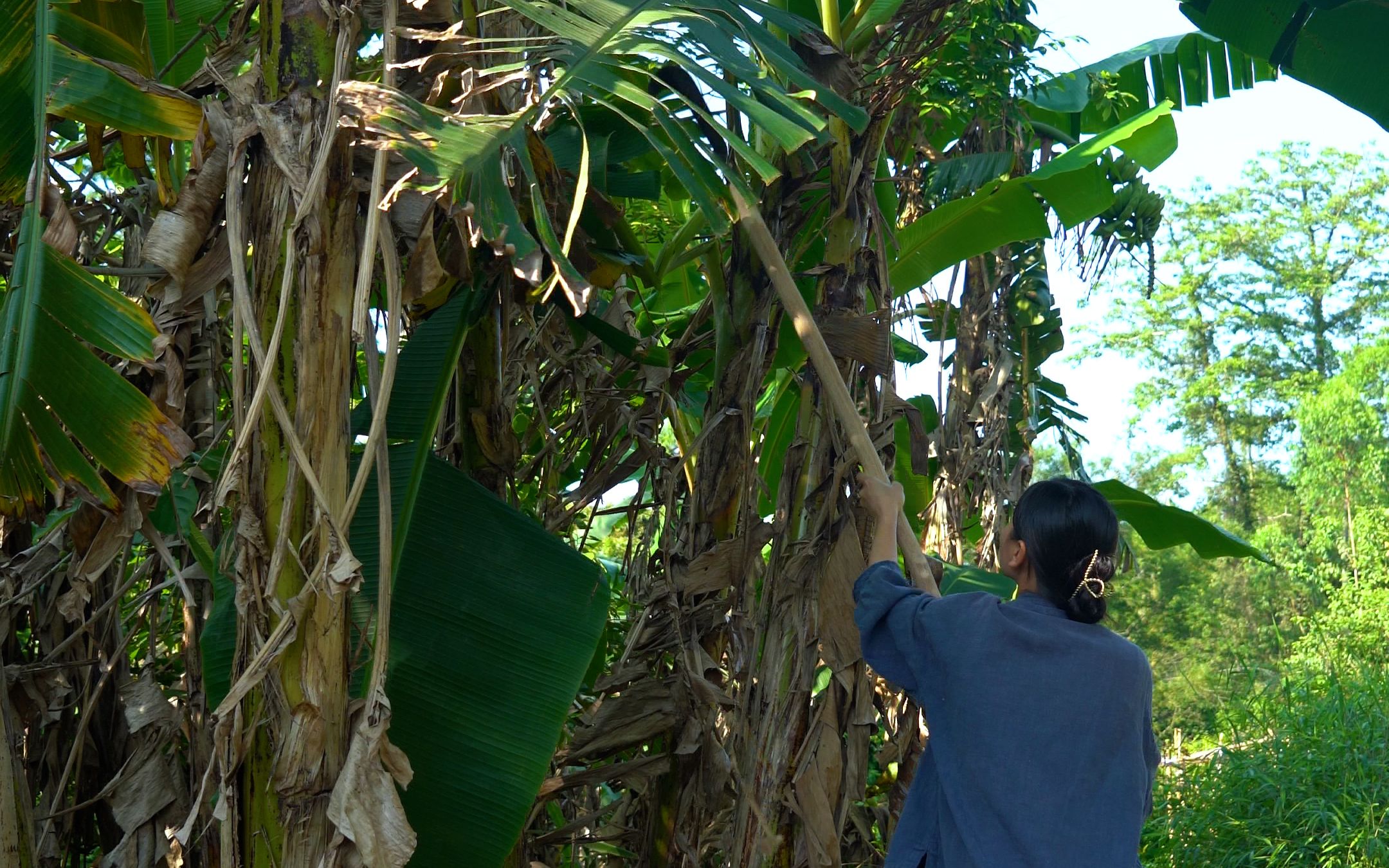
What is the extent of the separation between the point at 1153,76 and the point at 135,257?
15.2 feet

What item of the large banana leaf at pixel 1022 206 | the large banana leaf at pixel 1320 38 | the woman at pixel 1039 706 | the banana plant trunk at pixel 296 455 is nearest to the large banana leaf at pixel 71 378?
the banana plant trunk at pixel 296 455

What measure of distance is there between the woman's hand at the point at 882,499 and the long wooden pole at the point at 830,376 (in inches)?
0.7

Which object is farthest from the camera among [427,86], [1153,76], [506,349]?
[1153,76]

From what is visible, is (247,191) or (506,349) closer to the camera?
(247,191)

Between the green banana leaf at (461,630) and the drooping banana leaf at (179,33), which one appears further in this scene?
the drooping banana leaf at (179,33)

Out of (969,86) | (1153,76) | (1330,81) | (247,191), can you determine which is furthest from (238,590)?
(1153,76)

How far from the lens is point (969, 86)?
3.01 m

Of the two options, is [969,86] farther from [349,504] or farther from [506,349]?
[349,504]

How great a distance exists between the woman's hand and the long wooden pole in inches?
0.7

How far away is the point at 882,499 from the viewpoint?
77.5 inches

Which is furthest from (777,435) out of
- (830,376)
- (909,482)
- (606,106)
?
(606,106)

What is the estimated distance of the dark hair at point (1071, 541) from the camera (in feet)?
5.54

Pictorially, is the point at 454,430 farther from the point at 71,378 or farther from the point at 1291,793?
the point at 1291,793

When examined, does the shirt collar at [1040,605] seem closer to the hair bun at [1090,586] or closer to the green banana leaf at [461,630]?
the hair bun at [1090,586]
